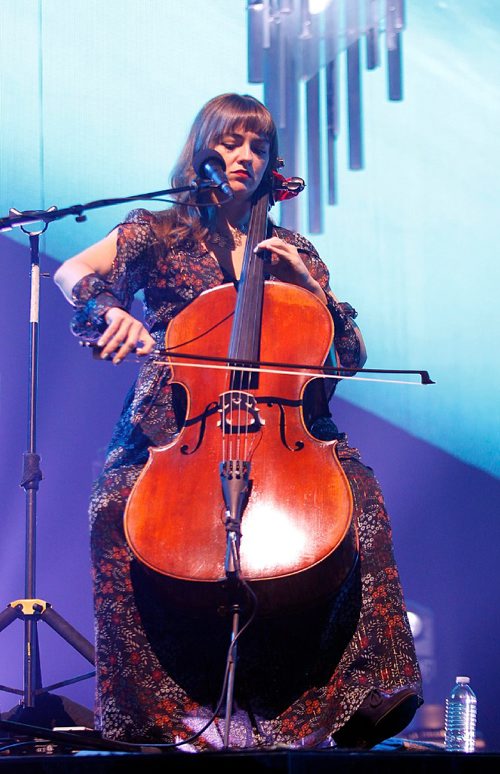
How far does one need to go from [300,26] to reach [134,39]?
599 millimetres

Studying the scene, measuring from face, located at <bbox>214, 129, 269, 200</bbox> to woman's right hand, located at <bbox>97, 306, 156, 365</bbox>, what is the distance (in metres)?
0.58

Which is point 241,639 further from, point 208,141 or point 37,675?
point 208,141

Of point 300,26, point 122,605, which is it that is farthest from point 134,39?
point 122,605

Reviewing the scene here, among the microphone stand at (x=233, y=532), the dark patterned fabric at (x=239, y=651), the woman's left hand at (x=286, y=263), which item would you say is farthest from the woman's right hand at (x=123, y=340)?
the woman's left hand at (x=286, y=263)

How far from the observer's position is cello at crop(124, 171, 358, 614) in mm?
1590

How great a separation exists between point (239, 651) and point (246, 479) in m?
0.40

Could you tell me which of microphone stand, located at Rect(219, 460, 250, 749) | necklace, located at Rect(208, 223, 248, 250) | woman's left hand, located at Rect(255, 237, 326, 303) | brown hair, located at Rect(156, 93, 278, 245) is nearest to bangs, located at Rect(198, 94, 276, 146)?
brown hair, located at Rect(156, 93, 278, 245)

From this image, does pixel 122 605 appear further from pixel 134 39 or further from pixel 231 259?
pixel 134 39

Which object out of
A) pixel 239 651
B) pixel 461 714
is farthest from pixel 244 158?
pixel 461 714

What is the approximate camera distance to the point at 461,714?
2.83 m

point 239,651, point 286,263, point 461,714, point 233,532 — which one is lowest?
point 461,714

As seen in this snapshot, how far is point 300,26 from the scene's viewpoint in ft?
10.6

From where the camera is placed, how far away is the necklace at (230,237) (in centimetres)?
227

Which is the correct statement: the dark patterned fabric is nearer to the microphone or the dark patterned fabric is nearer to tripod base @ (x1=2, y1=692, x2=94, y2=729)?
the microphone
